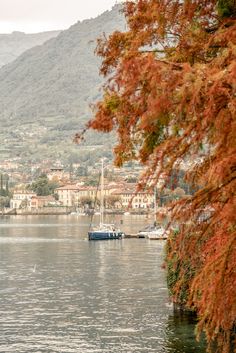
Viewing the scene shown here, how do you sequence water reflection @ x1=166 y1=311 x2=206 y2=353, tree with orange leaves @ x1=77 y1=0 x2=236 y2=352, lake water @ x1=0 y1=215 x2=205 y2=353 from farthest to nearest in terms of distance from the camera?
lake water @ x1=0 y1=215 x2=205 y2=353
water reflection @ x1=166 y1=311 x2=206 y2=353
tree with orange leaves @ x1=77 y1=0 x2=236 y2=352

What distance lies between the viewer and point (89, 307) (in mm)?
51156

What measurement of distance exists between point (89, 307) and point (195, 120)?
4114cm

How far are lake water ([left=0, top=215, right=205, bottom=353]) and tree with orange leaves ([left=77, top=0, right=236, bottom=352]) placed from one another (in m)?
23.8

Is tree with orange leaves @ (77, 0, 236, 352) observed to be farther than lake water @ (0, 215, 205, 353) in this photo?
→ No

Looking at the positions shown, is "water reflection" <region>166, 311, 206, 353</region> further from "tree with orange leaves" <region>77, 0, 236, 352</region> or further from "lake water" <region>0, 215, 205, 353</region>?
"tree with orange leaves" <region>77, 0, 236, 352</region>

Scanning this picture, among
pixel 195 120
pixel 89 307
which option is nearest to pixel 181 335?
pixel 89 307

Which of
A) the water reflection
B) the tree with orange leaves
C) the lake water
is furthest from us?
the lake water

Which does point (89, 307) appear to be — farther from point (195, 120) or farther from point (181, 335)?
point (195, 120)

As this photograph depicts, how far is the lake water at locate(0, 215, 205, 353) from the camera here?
38.3 m

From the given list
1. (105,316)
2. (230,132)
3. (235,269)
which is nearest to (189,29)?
(230,132)

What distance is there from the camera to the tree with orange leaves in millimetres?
10938

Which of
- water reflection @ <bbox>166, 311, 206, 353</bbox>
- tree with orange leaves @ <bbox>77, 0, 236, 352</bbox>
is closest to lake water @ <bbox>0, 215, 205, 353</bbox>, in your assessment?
water reflection @ <bbox>166, 311, 206, 353</bbox>

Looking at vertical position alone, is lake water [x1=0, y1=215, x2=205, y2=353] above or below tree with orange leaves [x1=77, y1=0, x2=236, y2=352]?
below

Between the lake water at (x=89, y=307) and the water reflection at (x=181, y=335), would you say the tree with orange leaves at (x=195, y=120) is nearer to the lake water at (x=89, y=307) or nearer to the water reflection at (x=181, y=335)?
the water reflection at (x=181, y=335)
